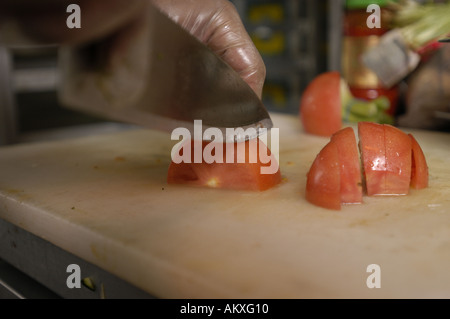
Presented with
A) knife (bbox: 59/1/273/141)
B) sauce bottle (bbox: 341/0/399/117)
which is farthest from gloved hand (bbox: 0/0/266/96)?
sauce bottle (bbox: 341/0/399/117)

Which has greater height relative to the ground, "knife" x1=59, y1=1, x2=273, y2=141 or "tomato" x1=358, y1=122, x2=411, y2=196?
"knife" x1=59, y1=1, x2=273, y2=141

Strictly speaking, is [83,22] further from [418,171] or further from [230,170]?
[418,171]

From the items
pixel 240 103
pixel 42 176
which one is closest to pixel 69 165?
pixel 42 176

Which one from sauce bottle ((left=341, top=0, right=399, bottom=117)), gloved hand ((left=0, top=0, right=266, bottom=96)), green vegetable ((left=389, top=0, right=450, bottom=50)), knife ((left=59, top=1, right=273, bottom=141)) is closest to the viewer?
gloved hand ((left=0, top=0, right=266, bottom=96))

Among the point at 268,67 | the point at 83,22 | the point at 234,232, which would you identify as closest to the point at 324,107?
the point at 234,232

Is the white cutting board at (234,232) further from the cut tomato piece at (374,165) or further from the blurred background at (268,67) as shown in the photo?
the blurred background at (268,67)

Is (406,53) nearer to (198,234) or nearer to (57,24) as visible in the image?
(198,234)

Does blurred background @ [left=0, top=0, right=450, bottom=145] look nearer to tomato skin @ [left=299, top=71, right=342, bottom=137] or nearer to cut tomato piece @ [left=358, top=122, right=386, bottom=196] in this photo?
tomato skin @ [left=299, top=71, right=342, bottom=137]

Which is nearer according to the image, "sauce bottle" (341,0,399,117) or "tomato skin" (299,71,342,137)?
"tomato skin" (299,71,342,137)
